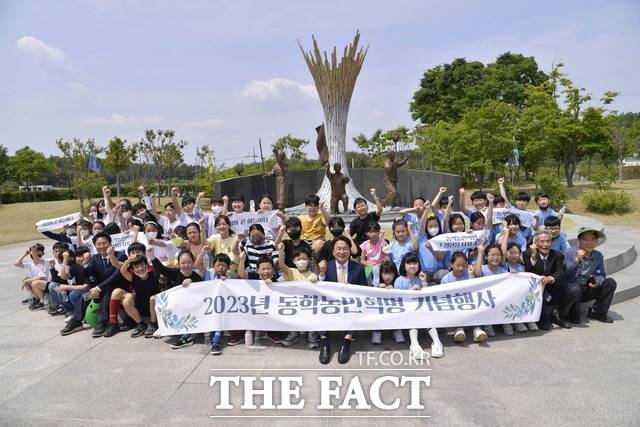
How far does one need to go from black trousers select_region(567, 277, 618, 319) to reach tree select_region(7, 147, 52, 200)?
44.0 meters

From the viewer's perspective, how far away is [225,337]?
5.29 metres

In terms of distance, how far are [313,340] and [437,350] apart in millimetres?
1406

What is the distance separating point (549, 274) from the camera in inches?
208

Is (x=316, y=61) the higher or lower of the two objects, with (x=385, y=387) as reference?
higher

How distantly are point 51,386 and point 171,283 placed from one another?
5.43 ft

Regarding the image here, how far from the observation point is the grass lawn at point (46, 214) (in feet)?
55.6

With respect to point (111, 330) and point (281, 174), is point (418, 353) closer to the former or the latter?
point (111, 330)

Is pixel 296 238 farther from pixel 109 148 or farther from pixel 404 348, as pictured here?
pixel 109 148

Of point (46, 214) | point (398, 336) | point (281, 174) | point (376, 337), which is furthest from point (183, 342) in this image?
point (46, 214)

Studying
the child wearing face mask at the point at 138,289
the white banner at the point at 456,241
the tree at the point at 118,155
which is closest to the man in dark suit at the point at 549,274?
the white banner at the point at 456,241

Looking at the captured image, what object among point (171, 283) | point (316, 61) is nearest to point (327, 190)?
point (316, 61)

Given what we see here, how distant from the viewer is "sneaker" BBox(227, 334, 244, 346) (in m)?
5.13

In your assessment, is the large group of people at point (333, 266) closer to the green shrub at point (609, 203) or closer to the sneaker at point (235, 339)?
the sneaker at point (235, 339)

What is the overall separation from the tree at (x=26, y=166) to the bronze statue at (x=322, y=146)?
112 ft
